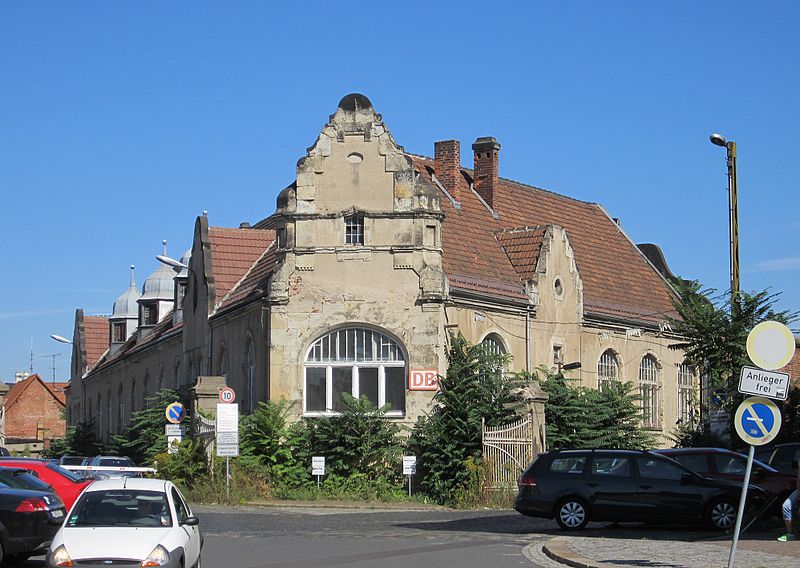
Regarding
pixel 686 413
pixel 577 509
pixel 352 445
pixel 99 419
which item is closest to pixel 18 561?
pixel 577 509

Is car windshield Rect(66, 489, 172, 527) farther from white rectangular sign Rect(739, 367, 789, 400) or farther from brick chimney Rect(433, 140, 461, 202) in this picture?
brick chimney Rect(433, 140, 461, 202)

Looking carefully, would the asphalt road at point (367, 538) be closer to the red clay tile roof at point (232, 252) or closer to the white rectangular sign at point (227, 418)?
the white rectangular sign at point (227, 418)

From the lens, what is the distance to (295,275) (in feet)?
115

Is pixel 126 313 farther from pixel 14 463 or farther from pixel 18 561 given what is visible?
pixel 18 561

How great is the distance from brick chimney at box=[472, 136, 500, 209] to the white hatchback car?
103ft

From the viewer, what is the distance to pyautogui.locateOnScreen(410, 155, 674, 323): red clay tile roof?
3972 centimetres

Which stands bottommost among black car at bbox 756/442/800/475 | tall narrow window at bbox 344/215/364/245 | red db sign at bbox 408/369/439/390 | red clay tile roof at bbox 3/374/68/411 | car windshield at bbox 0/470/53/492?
car windshield at bbox 0/470/53/492

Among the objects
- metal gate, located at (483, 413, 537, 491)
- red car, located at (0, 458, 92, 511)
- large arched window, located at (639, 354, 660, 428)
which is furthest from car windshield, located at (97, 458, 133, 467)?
large arched window, located at (639, 354, 660, 428)

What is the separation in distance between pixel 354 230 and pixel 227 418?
6.70m

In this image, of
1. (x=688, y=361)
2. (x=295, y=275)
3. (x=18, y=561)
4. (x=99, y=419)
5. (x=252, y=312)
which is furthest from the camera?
(x=99, y=419)

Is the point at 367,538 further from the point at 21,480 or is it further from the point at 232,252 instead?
the point at 232,252

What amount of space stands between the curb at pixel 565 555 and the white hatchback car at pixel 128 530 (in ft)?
17.2

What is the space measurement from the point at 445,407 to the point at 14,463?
44.3 ft

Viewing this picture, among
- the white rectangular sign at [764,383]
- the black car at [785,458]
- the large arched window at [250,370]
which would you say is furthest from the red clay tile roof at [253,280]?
the white rectangular sign at [764,383]
